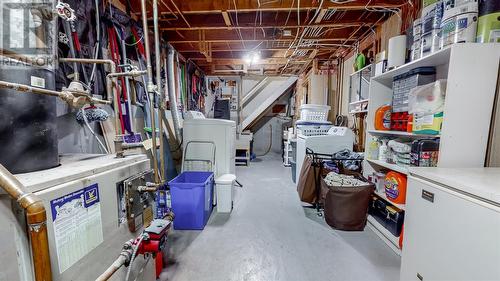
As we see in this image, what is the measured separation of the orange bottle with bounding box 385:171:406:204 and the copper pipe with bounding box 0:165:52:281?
7.06 feet

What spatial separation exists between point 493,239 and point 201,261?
169 cm

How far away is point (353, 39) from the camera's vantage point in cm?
316

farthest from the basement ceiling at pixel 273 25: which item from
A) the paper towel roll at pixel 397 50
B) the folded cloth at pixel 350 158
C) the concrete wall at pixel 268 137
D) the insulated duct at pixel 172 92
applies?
the concrete wall at pixel 268 137

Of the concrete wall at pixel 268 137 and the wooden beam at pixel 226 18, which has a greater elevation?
the wooden beam at pixel 226 18

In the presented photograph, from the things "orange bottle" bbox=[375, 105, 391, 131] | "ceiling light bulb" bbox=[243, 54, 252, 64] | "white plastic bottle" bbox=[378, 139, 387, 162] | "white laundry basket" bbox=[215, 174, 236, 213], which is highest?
"ceiling light bulb" bbox=[243, 54, 252, 64]

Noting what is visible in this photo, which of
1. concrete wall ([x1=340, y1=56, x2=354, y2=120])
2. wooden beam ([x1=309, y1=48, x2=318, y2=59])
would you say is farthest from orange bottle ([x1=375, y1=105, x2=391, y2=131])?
wooden beam ([x1=309, y1=48, x2=318, y2=59])

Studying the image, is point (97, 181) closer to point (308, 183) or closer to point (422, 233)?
point (422, 233)

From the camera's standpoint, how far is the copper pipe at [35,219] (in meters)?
0.48

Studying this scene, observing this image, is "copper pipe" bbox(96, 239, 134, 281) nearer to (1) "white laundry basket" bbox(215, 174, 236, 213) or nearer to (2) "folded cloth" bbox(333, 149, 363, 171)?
(1) "white laundry basket" bbox(215, 174, 236, 213)

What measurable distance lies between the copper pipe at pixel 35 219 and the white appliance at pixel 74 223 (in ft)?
0.13

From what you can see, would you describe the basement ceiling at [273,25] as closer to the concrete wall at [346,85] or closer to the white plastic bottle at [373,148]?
the concrete wall at [346,85]

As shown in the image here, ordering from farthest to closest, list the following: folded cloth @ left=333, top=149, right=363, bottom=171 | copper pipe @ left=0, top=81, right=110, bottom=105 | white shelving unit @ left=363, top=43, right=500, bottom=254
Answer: folded cloth @ left=333, top=149, right=363, bottom=171 < white shelving unit @ left=363, top=43, right=500, bottom=254 < copper pipe @ left=0, top=81, right=110, bottom=105

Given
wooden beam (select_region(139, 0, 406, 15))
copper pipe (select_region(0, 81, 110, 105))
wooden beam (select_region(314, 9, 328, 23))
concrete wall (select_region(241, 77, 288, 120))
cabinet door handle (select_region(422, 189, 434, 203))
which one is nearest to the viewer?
copper pipe (select_region(0, 81, 110, 105))

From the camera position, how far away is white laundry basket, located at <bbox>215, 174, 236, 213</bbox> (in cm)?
252
